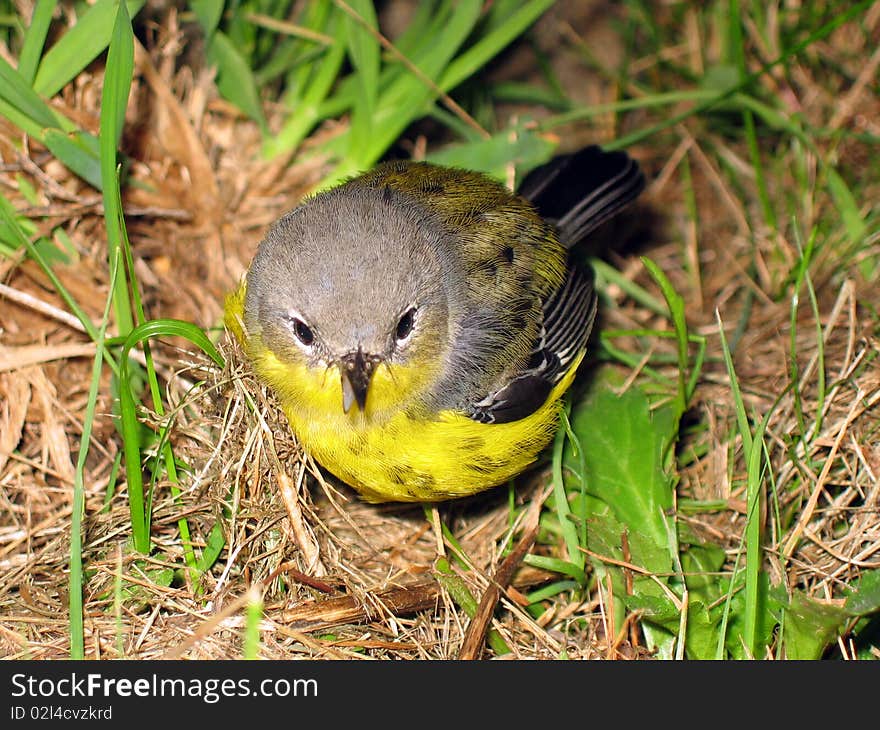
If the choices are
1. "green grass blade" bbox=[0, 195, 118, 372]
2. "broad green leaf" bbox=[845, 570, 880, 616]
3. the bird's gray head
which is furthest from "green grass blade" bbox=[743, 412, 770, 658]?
"green grass blade" bbox=[0, 195, 118, 372]

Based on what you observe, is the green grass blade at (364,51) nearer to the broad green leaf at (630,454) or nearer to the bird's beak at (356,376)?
the broad green leaf at (630,454)

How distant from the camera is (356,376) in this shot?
2.99m

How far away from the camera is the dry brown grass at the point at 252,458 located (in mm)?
3365

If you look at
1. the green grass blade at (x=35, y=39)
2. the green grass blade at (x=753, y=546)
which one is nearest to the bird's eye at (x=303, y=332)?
the green grass blade at (x=753, y=546)

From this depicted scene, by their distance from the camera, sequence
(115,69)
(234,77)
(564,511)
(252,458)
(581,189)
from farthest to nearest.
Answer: (234,77)
(581,189)
(564,511)
(252,458)
(115,69)

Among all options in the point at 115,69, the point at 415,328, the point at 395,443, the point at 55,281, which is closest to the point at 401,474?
the point at 395,443

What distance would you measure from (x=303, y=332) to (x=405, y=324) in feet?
1.15

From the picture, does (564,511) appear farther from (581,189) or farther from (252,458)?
(581,189)

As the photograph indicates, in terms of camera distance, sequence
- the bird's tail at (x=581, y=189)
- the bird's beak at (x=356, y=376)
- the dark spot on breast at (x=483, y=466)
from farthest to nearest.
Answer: the bird's tail at (x=581, y=189) → the dark spot on breast at (x=483, y=466) → the bird's beak at (x=356, y=376)

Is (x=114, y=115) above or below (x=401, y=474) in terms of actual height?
above

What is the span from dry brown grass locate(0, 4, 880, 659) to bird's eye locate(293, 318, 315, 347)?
1.38 feet

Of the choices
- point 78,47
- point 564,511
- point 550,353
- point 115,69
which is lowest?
point 564,511
